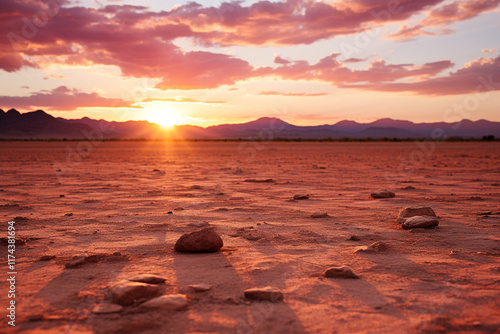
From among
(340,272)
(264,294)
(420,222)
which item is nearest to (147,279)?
(264,294)

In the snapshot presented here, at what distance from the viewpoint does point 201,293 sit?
9.91 feet

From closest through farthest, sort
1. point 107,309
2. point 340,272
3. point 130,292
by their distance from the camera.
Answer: point 107,309, point 130,292, point 340,272

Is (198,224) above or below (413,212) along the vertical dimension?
below

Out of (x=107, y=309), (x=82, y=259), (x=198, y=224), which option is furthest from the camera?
(x=198, y=224)

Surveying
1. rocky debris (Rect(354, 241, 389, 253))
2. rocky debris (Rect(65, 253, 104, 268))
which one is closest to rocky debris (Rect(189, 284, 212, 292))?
rocky debris (Rect(65, 253, 104, 268))

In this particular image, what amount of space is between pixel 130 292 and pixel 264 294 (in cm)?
90

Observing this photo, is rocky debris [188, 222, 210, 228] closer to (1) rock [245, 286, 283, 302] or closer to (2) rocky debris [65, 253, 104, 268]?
Answer: (2) rocky debris [65, 253, 104, 268]

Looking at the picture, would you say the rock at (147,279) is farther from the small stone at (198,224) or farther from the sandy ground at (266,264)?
the small stone at (198,224)

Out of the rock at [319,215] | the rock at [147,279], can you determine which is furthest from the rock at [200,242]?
the rock at [319,215]

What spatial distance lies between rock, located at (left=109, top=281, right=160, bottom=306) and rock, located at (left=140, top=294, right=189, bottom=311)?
140 millimetres

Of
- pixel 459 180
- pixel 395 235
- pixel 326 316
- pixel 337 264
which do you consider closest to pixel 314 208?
pixel 395 235

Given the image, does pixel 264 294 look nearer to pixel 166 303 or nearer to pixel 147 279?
pixel 166 303

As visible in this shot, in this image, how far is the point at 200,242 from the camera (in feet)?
13.4

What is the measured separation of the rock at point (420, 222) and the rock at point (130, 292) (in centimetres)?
335
